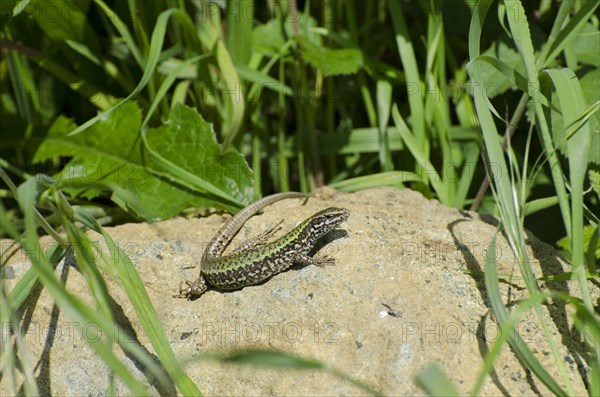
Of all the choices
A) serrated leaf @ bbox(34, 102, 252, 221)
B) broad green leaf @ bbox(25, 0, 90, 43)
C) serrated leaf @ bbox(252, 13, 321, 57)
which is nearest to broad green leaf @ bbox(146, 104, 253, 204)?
serrated leaf @ bbox(34, 102, 252, 221)

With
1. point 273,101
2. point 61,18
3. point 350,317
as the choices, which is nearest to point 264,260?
point 350,317

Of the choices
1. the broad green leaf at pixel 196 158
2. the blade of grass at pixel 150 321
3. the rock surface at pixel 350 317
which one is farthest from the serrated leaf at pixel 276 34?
the blade of grass at pixel 150 321

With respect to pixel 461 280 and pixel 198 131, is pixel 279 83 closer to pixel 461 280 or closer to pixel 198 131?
pixel 198 131

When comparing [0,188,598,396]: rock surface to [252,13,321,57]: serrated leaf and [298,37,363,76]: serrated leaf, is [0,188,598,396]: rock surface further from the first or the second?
[252,13,321,57]: serrated leaf

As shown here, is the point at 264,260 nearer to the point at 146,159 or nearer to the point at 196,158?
the point at 196,158

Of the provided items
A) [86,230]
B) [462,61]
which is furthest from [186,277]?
[462,61]

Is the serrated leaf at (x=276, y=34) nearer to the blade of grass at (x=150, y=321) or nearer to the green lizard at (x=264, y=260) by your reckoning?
the green lizard at (x=264, y=260)
